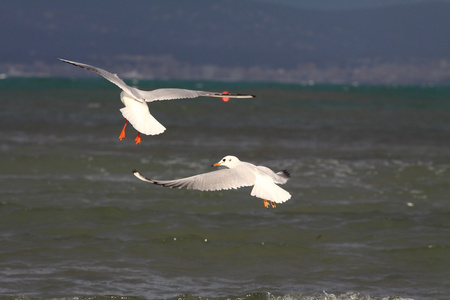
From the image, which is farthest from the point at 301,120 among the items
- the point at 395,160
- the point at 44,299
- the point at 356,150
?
the point at 44,299

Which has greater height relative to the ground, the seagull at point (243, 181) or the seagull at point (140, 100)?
the seagull at point (140, 100)

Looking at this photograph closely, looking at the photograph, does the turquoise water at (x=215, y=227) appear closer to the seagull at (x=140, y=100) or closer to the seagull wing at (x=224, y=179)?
the seagull wing at (x=224, y=179)

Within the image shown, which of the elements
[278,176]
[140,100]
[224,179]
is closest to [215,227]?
[278,176]

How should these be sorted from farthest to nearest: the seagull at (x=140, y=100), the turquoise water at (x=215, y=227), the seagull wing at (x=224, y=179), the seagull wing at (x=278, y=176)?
the turquoise water at (x=215, y=227), the seagull wing at (x=278, y=176), the seagull wing at (x=224, y=179), the seagull at (x=140, y=100)

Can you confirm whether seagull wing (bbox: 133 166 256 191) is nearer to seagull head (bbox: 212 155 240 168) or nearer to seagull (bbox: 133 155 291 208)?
seagull (bbox: 133 155 291 208)

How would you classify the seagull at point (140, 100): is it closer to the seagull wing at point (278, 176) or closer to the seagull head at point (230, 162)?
the seagull head at point (230, 162)

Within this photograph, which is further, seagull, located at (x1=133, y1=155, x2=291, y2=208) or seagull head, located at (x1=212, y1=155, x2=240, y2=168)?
seagull head, located at (x1=212, y1=155, x2=240, y2=168)

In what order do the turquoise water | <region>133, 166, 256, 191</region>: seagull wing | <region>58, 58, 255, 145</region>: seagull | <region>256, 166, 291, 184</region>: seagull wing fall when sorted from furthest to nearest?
1. the turquoise water
2. <region>256, 166, 291, 184</region>: seagull wing
3. <region>133, 166, 256, 191</region>: seagull wing
4. <region>58, 58, 255, 145</region>: seagull

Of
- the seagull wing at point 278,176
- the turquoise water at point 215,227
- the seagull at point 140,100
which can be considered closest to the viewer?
the seagull at point 140,100

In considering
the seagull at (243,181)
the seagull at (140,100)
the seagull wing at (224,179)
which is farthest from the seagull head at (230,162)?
the seagull at (140,100)

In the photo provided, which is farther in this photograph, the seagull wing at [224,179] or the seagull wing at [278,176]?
the seagull wing at [278,176]

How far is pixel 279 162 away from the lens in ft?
58.7

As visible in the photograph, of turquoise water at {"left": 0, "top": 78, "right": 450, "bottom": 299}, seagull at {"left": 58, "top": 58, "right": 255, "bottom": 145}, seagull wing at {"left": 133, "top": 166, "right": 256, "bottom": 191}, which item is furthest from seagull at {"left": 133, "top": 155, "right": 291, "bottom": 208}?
turquoise water at {"left": 0, "top": 78, "right": 450, "bottom": 299}

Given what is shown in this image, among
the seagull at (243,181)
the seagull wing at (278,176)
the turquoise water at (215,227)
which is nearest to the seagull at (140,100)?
the seagull at (243,181)
